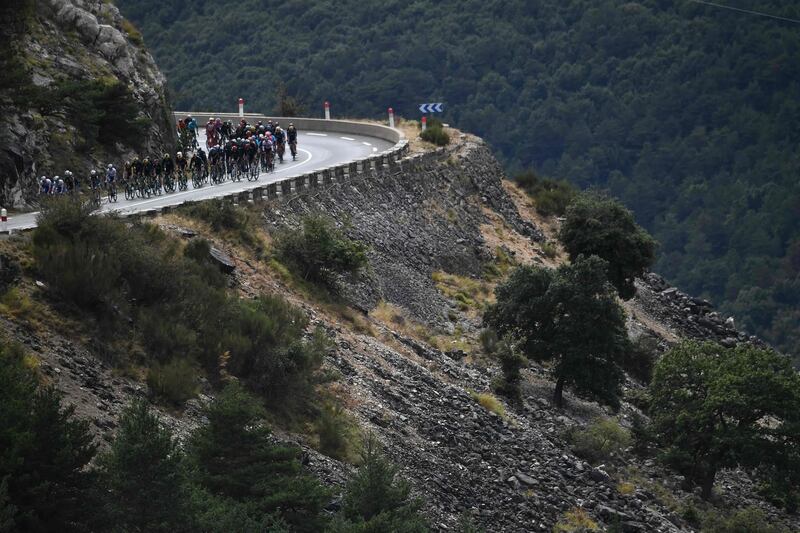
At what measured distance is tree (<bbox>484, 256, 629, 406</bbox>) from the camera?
31688 mm

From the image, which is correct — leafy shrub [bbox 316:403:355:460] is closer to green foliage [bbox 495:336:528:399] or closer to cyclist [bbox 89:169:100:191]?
green foliage [bbox 495:336:528:399]

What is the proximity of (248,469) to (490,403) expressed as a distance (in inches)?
430

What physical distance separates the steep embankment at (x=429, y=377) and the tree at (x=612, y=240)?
1.62m

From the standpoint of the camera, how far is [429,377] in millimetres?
28328

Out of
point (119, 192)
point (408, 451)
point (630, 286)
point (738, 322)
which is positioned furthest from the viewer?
point (738, 322)

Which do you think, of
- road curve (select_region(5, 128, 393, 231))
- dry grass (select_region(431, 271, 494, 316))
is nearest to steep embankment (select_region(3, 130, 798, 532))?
dry grass (select_region(431, 271, 494, 316))

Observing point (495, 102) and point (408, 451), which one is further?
point (495, 102)

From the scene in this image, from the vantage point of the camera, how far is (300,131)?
5912 cm

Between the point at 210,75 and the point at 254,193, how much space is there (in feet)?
308

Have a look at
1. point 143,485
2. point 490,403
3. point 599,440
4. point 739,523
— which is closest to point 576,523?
point 739,523

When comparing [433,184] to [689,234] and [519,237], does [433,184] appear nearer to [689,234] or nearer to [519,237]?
[519,237]

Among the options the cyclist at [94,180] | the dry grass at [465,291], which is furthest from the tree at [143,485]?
the dry grass at [465,291]

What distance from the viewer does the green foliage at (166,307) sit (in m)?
22.0

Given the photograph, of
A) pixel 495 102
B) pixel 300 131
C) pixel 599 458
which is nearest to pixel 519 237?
pixel 300 131
